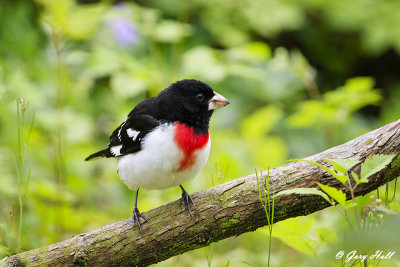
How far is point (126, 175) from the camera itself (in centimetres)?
220

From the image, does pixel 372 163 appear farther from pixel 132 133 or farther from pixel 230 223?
pixel 132 133

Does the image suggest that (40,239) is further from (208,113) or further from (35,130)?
(208,113)

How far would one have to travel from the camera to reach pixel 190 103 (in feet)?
7.29

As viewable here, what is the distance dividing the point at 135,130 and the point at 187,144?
12.5 inches

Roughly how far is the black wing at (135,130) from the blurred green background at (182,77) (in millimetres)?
381

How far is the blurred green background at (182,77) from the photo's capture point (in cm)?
263

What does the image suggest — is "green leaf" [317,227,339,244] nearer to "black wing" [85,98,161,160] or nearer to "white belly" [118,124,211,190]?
"white belly" [118,124,211,190]

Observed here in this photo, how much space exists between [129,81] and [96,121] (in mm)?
1613

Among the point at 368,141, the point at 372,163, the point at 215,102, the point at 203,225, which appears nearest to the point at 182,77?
the point at 215,102

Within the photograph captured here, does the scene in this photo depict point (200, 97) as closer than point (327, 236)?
No

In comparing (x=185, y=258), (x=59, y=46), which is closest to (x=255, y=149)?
(x=185, y=258)

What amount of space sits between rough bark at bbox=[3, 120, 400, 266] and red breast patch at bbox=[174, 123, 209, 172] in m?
0.19

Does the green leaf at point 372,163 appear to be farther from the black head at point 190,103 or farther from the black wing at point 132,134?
the black wing at point 132,134

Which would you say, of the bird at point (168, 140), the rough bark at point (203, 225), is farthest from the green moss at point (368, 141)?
the bird at point (168, 140)
